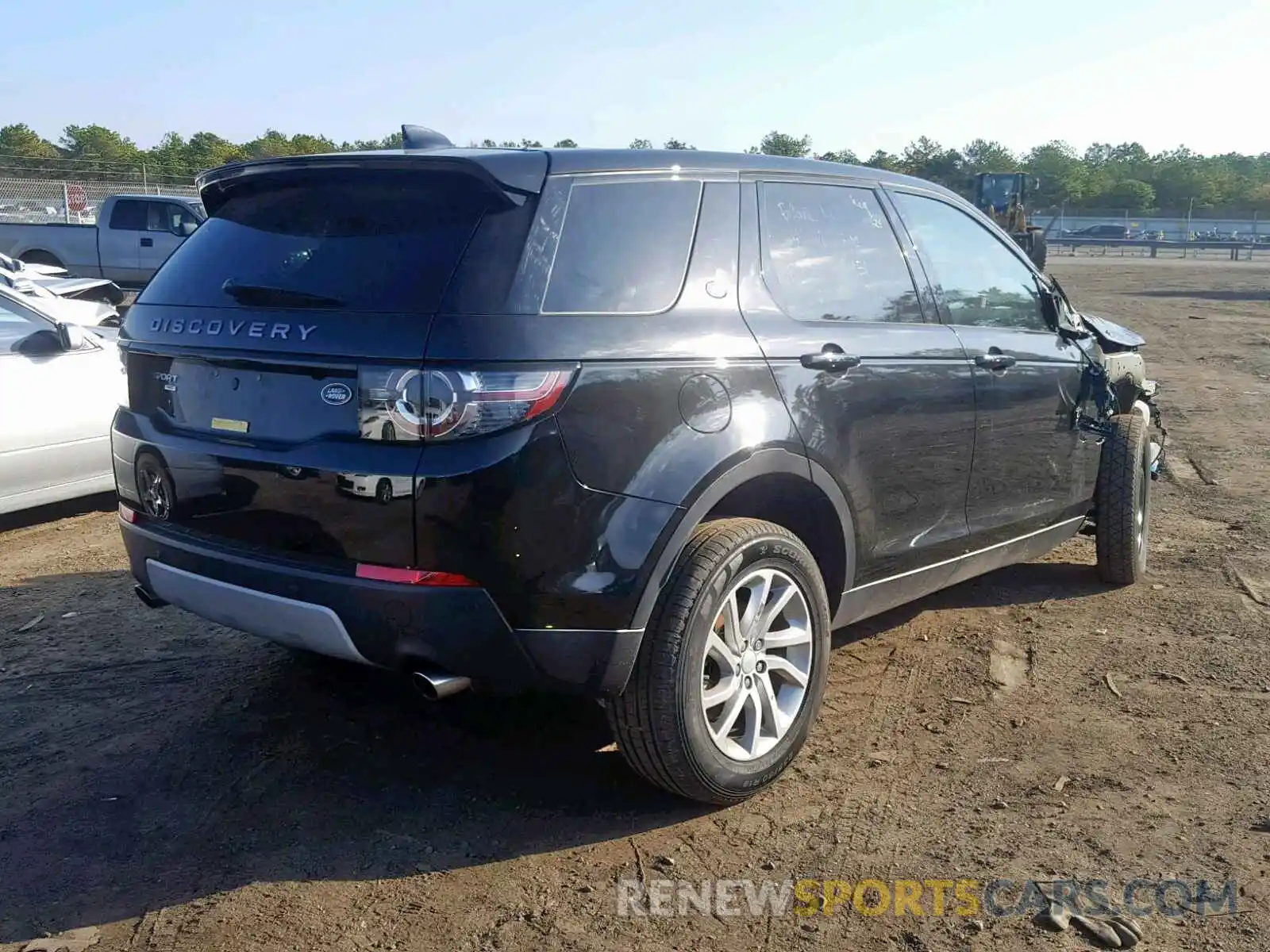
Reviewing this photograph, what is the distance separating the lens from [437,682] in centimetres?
312

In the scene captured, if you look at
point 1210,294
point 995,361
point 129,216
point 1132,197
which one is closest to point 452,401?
point 995,361

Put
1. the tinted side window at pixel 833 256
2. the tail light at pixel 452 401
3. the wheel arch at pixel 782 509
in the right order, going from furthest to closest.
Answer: the tinted side window at pixel 833 256, the wheel arch at pixel 782 509, the tail light at pixel 452 401

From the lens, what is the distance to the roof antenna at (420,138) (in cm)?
367

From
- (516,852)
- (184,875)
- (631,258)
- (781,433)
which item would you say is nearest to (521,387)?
(631,258)

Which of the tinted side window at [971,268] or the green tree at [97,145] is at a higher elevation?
the green tree at [97,145]

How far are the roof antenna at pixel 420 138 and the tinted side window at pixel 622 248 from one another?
0.59 m

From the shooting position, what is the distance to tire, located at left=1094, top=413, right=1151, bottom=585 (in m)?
5.60

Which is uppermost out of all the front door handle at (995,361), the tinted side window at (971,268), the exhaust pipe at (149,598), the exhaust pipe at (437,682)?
the tinted side window at (971,268)

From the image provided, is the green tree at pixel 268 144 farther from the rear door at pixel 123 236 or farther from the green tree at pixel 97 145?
the rear door at pixel 123 236

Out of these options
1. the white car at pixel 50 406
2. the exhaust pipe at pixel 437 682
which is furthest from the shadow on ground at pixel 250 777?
the white car at pixel 50 406

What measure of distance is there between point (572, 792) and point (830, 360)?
1566 millimetres

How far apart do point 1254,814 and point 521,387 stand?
2.49 m

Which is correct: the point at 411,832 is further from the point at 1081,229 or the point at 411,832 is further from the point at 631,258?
the point at 1081,229

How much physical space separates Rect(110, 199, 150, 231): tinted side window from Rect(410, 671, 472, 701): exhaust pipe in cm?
2004
